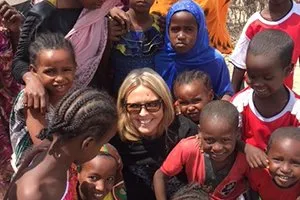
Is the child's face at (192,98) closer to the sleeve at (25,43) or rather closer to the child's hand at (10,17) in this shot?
the sleeve at (25,43)

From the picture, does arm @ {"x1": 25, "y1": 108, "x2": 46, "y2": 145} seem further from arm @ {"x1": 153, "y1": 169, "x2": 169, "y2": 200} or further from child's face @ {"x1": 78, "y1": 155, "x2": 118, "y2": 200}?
arm @ {"x1": 153, "y1": 169, "x2": 169, "y2": 200}

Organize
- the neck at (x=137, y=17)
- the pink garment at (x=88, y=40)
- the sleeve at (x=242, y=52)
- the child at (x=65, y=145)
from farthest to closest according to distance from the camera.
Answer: the sleeve at (x=242, y=52) < the neck at (x=137, y=17) < the pink garment at (x=88, y=40) < the child at (x=65, y=145)

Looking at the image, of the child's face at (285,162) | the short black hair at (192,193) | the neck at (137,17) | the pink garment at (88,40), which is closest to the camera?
the short black hair at (192,193)

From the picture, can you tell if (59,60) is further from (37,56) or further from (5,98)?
(5,98)

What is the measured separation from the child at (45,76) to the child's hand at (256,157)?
0.89 metres

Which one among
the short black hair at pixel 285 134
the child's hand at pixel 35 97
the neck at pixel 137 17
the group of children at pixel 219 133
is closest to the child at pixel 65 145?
the group of children at pixel 219 133

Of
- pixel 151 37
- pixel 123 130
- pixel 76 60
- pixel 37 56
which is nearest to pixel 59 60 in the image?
pixel 37 56

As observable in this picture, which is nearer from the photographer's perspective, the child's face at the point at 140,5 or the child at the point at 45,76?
the child at the point at 45,76

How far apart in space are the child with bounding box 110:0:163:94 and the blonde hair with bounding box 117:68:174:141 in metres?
0.26

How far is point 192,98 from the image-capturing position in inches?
126

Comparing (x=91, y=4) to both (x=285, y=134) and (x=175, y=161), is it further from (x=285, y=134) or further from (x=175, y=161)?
(x=285, y=134)

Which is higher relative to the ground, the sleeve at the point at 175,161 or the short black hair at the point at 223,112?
the short black hair at the point at 223,112

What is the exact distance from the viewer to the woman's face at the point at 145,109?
2.99m

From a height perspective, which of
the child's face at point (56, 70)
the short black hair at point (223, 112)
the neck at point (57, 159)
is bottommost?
the short black hair at point (223, 112)
